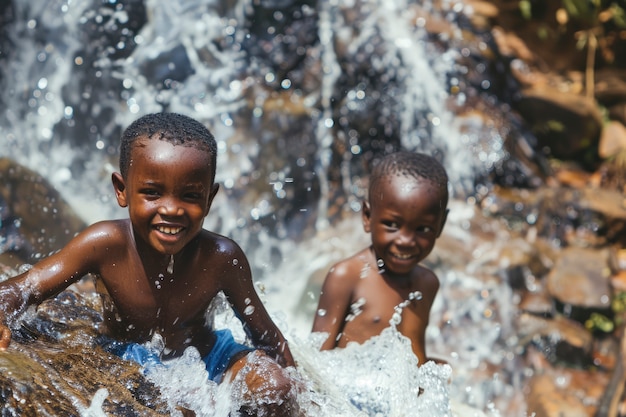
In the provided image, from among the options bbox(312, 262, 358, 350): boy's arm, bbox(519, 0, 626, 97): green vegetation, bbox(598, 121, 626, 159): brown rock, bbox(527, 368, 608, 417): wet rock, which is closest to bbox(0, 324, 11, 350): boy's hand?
bbox(312, 262, 358, 350): boy's arm

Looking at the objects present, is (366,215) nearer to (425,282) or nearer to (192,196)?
(425,282)

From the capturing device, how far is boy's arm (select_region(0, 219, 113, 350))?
91.0 inches

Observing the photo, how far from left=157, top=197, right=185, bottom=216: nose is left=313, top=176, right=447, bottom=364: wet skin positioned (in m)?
1.11

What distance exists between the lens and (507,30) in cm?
795

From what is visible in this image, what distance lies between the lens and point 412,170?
331 centimetres

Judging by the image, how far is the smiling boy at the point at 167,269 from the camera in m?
2.38

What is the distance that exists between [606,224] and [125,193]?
520 cm

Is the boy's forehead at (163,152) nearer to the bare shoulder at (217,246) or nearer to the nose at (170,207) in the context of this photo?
the nose at (170,207)

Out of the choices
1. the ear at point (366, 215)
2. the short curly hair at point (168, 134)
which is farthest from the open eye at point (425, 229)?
the short curly hair at point (168, 134)

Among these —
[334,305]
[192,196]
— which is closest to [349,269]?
[334,305]

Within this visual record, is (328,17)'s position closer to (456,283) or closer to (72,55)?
(72,55)

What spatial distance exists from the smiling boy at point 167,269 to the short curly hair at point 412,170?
907mm

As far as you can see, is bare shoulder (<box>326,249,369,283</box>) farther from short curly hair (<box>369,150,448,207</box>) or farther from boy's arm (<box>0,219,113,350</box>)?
boy's arm (<box>0,219,113,350</box>)

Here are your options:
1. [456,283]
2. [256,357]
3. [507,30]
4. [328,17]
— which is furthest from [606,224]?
[256,357]
